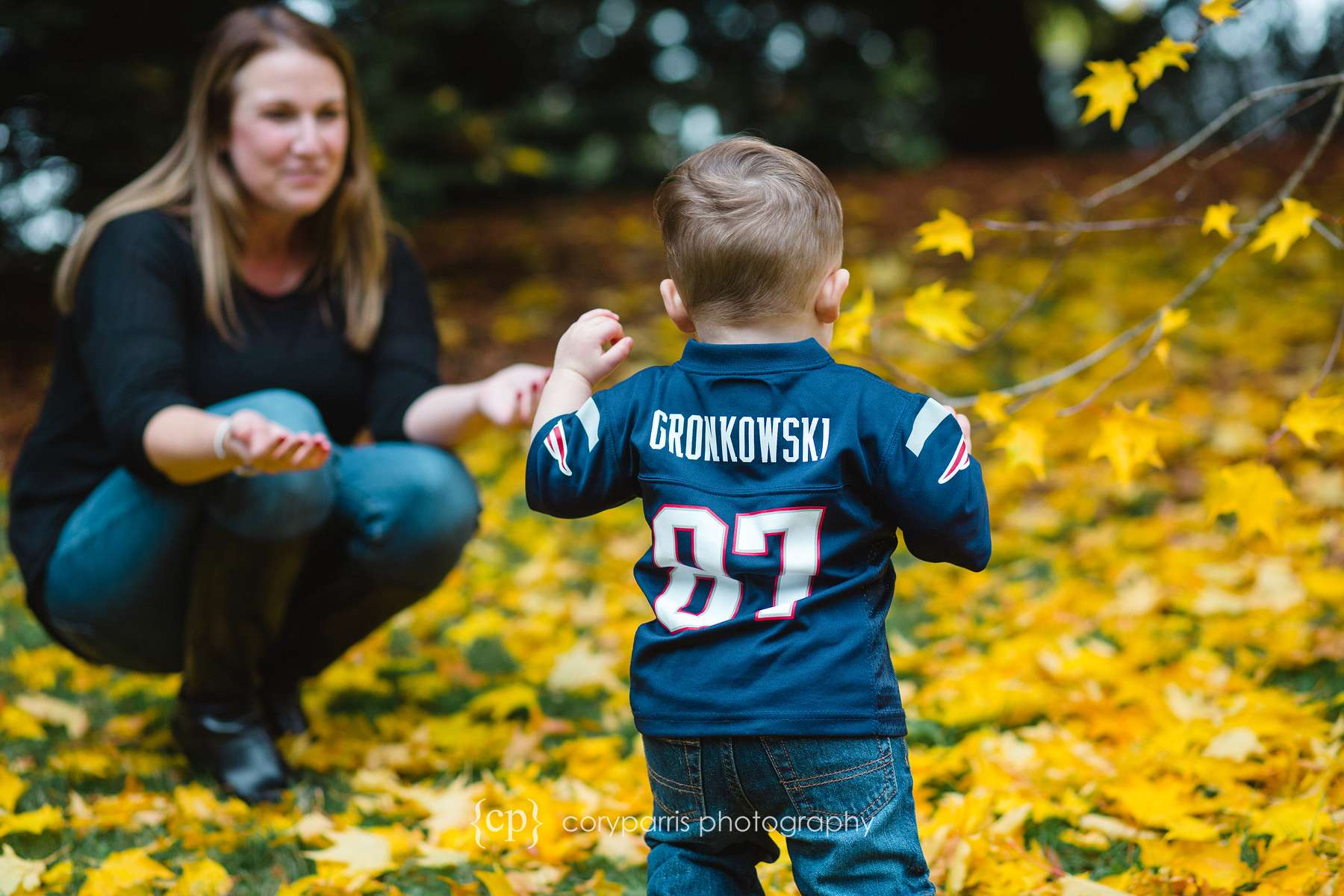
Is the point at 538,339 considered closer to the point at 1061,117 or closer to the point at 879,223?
the point at 879,223

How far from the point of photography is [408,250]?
104 inches

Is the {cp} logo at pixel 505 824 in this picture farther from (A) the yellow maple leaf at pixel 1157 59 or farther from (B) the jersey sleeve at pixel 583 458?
(A) the yellow maple leaf at pixel 1157 59

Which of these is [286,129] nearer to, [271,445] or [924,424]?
[271,445]

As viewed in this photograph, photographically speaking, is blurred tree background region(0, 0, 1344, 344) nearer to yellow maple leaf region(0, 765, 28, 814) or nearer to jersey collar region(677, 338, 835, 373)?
yellow maple leaf region(0, 765, 28, 814)

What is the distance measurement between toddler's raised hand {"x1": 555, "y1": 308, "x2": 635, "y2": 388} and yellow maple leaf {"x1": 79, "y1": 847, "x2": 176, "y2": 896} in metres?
1.01

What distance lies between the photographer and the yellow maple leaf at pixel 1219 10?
5.74ft

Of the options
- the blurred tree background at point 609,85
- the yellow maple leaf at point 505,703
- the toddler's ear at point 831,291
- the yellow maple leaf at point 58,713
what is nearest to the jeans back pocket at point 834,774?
the toddler's ear at point 831,291

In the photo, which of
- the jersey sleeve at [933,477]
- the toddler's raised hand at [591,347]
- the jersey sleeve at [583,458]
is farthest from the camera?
the toddler's raised hand at [591,347]

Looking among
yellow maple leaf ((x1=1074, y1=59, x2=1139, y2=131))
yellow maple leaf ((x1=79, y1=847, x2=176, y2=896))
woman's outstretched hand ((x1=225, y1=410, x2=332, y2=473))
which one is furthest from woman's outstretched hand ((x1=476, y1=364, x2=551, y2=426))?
yellow maple leaf ((x1=1074, y1=59, x2=1139, y2=131))

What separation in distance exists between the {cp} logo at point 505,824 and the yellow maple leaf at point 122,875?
0.47m

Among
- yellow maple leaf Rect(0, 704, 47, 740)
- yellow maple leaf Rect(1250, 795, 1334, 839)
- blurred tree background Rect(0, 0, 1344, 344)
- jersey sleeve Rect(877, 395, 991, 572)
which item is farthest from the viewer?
blurred tree background Rect(0, 0, 1344, 344)

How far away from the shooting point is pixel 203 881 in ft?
6.03

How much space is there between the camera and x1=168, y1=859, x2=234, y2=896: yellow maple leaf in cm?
182

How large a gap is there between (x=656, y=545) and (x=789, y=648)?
0.20 m
